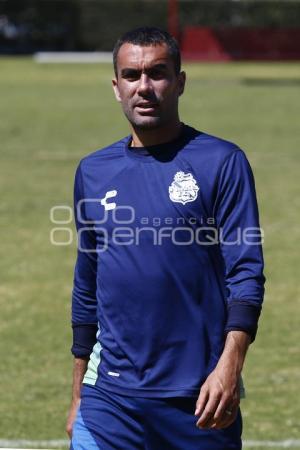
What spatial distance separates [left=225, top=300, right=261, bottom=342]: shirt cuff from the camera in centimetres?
430

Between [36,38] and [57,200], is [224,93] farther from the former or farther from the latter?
[36,38]

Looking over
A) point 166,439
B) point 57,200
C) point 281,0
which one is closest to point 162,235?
point 166,439

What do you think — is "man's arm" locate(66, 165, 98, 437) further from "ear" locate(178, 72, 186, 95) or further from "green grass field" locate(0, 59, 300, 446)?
"green grass field" locate(0, 59, 300, 446)

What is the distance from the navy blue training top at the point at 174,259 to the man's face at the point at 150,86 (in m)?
0.11

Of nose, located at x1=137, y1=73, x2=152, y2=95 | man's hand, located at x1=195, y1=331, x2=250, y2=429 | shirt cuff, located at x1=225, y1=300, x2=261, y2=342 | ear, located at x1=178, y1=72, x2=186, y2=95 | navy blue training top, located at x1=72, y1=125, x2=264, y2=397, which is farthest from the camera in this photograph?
ear, located at x1=178, y1=72, x2=186, y2=95

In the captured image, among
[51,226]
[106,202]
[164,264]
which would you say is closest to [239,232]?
[164,264]

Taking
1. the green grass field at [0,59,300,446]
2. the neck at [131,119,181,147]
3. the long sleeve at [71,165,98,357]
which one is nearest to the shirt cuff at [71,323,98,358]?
the long sleeve at [71,165,98,357]

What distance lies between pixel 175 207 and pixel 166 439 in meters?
0.85

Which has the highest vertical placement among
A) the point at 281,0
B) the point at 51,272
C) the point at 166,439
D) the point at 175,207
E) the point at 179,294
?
the point at 175,207

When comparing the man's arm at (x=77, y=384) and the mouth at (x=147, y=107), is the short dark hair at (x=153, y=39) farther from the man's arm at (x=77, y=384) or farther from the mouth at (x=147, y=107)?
the man's arm at (x=77, y=384)

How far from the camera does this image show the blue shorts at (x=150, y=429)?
14.7 feet

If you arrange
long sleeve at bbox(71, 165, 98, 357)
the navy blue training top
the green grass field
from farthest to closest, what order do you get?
the green grass field
long sleeve at bbox(71, 165, 98, 357)
the navy blue training top

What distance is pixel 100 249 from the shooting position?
4.75 meters

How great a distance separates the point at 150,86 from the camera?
4.56 m
